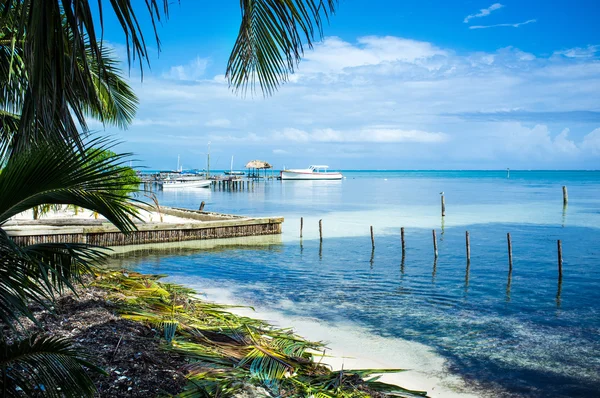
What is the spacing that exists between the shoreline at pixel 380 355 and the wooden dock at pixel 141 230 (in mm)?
9013

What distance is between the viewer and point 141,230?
20.9 metres

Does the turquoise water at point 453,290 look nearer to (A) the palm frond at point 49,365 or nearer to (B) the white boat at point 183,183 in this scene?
(A) the palm frond at point 49,365

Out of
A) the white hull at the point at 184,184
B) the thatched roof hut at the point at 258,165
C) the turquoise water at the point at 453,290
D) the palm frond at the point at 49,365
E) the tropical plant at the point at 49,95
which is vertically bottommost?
the turquoise water at the point at 453,290

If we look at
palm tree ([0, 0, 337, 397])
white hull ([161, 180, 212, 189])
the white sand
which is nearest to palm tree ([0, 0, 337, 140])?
palm tree ([0, 0, 337, 397])

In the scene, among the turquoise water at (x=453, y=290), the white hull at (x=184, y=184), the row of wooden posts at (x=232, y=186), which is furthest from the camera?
the row of wooden posts at (x=232, y=186)

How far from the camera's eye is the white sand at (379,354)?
7.93 metres

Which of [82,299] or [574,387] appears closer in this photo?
[82,299]

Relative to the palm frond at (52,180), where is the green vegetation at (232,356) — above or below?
below

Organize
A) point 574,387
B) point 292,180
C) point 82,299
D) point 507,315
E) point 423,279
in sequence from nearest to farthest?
point 82,299
point 574,387
point 507,315
point 423,279
point 292,180

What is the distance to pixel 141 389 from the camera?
179 inches

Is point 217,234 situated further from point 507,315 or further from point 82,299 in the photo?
point 82,299

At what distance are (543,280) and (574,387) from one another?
959cm

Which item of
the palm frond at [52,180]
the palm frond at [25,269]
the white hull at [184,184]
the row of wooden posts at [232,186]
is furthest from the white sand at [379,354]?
the row of wooden posts at [232,186]

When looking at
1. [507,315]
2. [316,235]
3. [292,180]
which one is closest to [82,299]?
[507,315]
